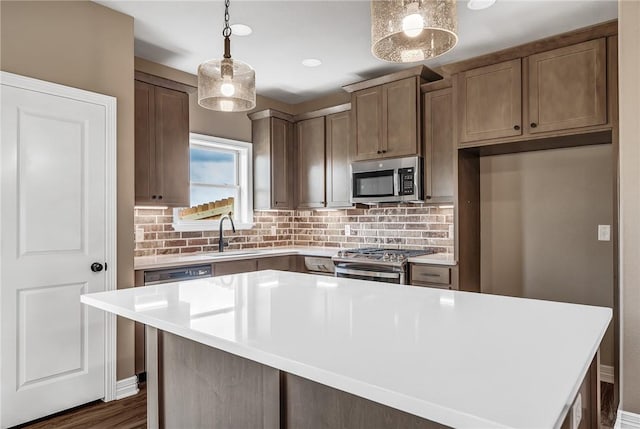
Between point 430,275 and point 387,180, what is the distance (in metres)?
0.99

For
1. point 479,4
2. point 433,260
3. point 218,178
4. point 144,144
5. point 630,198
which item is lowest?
point 433,260

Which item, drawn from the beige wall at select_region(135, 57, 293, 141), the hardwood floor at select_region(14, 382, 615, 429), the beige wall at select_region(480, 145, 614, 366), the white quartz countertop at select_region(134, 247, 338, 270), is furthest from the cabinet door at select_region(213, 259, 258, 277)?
the beige wall at select_region(480, 145, 614, 366)

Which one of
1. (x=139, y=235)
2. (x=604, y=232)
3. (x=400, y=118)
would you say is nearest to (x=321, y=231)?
(x=400, y=118)

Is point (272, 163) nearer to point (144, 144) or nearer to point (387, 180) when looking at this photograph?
point (387, 180)

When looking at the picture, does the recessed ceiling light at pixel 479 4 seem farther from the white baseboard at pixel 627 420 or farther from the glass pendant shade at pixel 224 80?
the white baseboard at pixel 627 420

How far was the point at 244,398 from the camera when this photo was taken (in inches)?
52.7

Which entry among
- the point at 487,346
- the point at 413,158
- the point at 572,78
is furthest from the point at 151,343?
the point at 572,78

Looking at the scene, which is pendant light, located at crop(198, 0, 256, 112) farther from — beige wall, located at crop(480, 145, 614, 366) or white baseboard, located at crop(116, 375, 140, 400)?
beige wall, located at crop(480, 145, 614, 366)

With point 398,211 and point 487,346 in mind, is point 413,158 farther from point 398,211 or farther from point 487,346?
point 487,346

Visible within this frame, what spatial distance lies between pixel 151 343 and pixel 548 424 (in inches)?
59.5

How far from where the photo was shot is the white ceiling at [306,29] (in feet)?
8.94

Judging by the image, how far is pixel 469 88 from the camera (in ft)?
10.5

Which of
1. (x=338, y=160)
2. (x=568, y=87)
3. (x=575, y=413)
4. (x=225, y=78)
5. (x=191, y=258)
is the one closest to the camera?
(x=575, y=413)

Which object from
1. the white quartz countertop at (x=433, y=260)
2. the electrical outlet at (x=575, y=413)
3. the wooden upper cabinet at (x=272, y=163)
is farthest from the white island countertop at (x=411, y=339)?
the wooden upper cabinet at (x=272, y=163)
